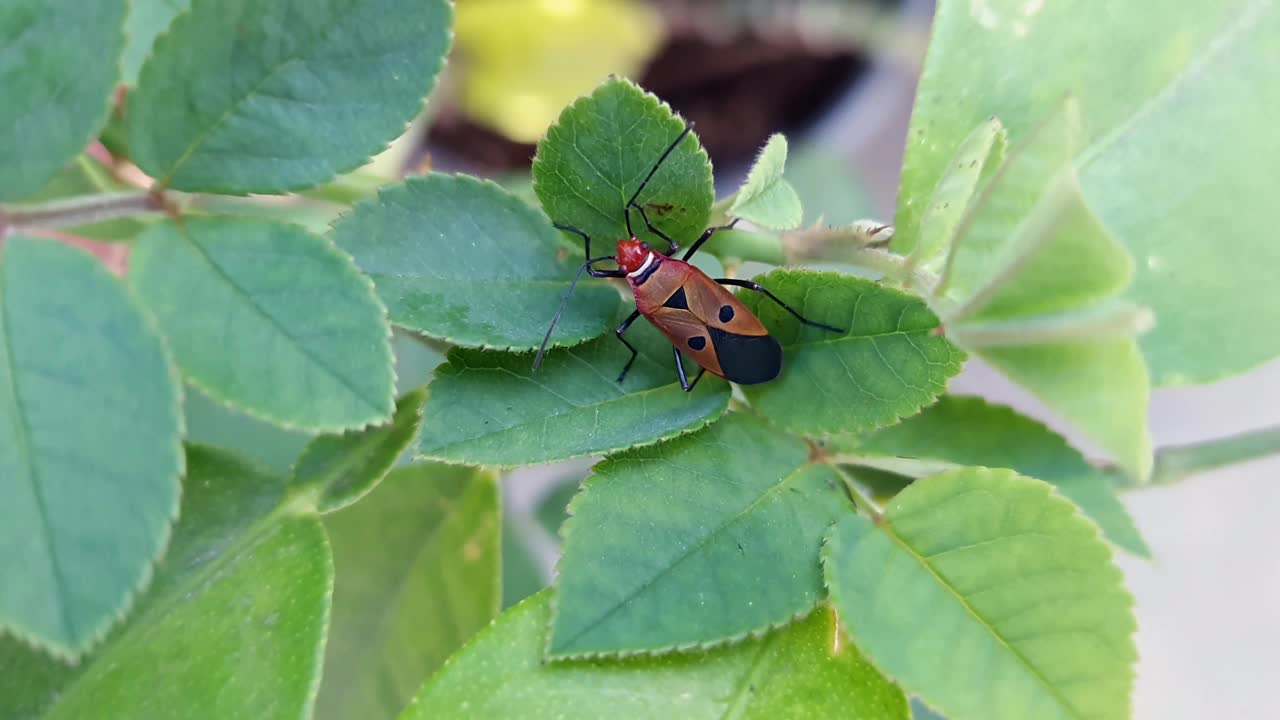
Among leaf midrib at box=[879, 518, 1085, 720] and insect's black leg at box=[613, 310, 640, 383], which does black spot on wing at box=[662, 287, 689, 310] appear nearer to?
insect's black leg at box=[613, 310, 640, 383]

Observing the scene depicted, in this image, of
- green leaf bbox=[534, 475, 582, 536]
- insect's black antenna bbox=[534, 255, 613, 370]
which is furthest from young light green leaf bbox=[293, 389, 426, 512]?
green leaf bbox=[534, 475, 582, 536]

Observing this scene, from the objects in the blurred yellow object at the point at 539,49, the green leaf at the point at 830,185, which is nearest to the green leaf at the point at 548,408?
the green leaf at the point at 830,185

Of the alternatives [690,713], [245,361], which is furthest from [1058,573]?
[245,361]

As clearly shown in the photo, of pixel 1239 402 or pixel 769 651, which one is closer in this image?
pixel 769 651

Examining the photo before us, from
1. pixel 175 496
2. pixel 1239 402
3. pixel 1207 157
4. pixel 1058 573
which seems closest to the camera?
pixel 175 496

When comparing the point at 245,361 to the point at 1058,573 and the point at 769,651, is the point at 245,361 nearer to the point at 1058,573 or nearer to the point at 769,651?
the point at 769,651

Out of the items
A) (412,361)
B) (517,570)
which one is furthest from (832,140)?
(517,570)

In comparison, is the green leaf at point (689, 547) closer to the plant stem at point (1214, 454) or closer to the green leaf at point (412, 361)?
the plant stem at point (1214, 454)
